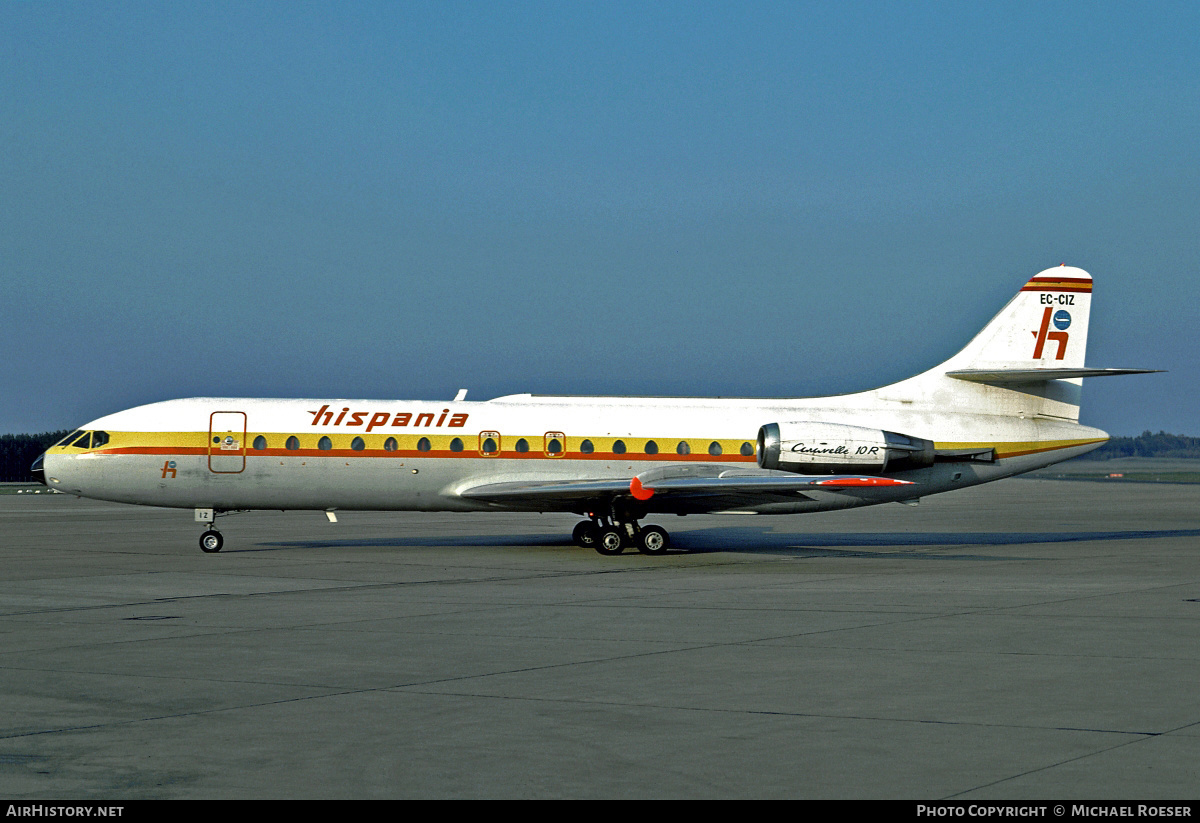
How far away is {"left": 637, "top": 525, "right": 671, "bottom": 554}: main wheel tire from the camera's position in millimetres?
27547

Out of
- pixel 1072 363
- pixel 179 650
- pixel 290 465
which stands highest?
pixel 1072 363

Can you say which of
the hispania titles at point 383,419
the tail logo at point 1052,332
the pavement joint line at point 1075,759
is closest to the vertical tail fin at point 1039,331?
the tail logo at point 1052,332

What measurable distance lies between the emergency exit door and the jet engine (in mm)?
11630

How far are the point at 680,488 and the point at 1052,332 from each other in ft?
35.0

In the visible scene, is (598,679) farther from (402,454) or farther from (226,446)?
(226,446)

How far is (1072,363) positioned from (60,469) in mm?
23714

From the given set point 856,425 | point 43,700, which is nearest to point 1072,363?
point 856,425

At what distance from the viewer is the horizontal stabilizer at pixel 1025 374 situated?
29.0 m

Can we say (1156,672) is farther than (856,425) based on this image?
No

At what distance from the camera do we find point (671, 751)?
8414 millimetres

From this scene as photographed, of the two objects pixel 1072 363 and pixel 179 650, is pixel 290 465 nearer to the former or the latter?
pixel 179 650

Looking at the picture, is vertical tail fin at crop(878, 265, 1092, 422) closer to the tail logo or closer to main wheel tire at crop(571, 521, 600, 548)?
the tail logo

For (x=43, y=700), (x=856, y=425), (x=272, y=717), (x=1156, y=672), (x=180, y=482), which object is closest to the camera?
(x=272, y=717)

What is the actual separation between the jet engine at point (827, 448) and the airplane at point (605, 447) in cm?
4
